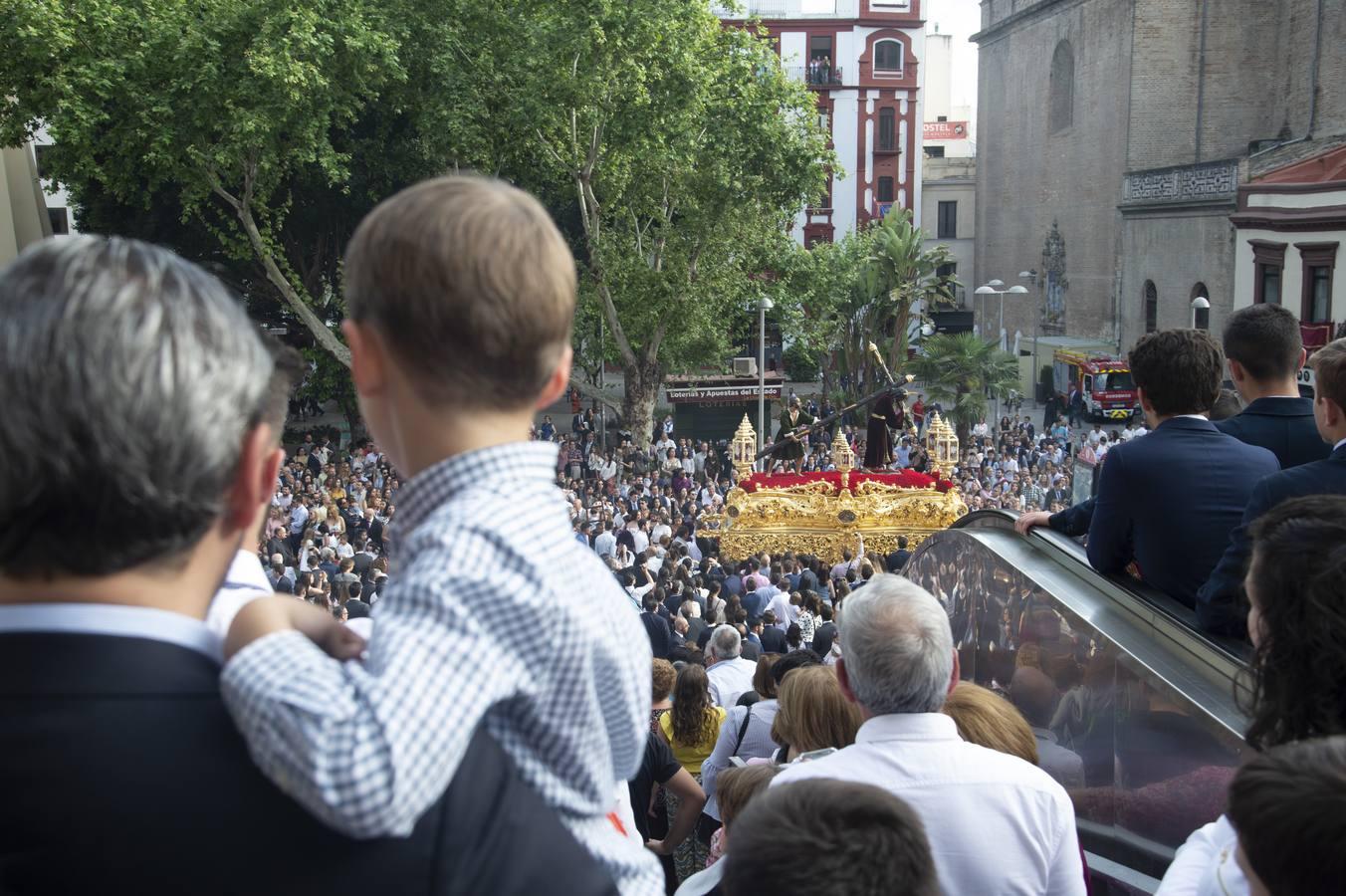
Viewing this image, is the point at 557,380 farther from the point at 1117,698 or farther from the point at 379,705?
the point at 1117,698

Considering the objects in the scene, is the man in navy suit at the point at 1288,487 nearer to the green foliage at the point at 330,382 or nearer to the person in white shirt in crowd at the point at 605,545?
the person in white shirt in crowd at the point at 605,545

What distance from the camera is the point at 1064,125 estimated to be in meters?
45.8

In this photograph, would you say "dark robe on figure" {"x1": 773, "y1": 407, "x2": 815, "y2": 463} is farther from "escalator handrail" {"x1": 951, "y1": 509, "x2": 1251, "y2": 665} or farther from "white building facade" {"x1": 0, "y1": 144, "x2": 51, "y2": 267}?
"escalator handrail" {"x1": 951, "y1": 509, "x2": 1251, "y2": 665}

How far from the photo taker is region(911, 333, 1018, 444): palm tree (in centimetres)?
3112

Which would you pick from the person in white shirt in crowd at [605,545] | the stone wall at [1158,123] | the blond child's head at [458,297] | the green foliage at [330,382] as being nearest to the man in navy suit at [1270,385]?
the blond child's head at [458,297]

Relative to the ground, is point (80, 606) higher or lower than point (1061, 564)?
higher

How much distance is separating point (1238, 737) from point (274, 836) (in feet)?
8.48

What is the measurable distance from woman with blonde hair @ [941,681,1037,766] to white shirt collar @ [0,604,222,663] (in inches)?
93.6

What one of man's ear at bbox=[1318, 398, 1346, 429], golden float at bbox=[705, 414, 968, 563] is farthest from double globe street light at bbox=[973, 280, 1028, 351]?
man's ear at bbox=[1318, 398, 1346, 429]

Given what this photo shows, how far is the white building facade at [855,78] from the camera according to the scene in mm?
52125

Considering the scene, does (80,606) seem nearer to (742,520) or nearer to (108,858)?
(108,858)

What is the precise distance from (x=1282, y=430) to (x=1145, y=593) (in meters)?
0.91

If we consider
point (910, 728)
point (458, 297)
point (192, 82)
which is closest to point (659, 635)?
point (910, 728)

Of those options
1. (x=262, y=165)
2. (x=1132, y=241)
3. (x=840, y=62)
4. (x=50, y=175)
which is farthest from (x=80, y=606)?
(x=840, y=62)
